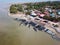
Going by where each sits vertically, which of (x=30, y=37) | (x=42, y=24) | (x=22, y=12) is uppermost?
(x=22, y=12)

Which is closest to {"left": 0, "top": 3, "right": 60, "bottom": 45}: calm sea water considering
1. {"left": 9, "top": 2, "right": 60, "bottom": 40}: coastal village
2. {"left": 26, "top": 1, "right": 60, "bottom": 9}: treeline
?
{"left": 9, "top": 2, "right": 60, "bottom": 40}: coastal village

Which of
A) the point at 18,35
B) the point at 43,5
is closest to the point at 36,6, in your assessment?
the point at 43,5

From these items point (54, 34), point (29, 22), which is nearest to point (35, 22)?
point (29, 22)

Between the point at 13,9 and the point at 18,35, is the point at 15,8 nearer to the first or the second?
the point at 13,9

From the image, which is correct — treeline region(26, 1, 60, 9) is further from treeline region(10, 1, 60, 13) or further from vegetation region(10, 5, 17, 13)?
vegetation region(10, 5, 17, 13)

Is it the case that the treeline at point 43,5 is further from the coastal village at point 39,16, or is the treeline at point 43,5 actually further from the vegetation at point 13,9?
the vegetation at point 13,9

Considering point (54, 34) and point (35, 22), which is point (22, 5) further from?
point (54, 34)
